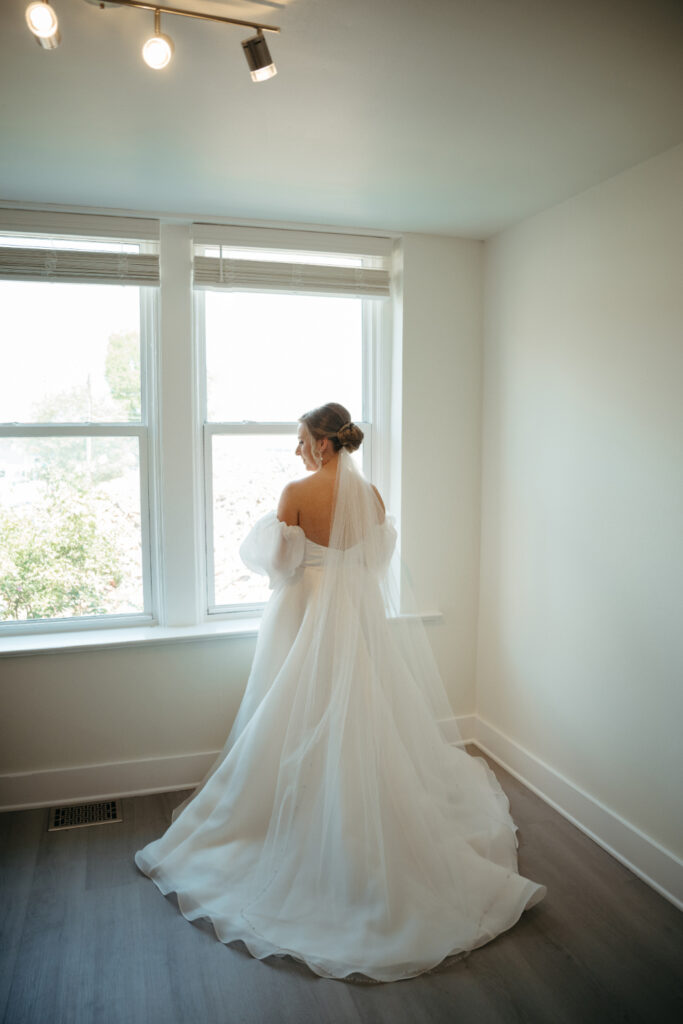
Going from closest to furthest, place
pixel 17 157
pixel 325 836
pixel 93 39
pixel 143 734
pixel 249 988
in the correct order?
1. pixel 93 39
2. pixel 249 988
3. pixel 325 836
4. pixel 17 157
5. pixel 143 734

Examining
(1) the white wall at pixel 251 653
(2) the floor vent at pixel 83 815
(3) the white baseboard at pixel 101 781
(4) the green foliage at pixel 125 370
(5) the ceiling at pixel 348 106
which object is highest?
(5) the ceiling at pixel 348 106

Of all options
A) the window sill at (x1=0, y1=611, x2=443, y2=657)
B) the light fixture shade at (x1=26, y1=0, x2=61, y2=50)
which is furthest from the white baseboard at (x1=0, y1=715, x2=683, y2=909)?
the light fixture shade at (x1=26, y1=0, x2=61, y2=50)

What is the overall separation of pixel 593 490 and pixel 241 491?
5.29ft

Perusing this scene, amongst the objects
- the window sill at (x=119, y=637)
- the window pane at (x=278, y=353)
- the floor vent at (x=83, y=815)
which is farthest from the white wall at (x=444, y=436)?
the floor vent at (x=83, y=815)

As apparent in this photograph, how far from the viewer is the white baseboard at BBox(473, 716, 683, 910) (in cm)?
231

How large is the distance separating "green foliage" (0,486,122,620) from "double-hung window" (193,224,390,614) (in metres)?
0.52

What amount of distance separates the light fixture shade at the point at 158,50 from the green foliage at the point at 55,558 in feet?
6.34

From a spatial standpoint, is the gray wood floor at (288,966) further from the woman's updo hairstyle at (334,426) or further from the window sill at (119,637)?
the woman's updo hairstyle at (334,426)

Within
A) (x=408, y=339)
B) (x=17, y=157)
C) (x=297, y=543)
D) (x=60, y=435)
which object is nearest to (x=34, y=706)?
(x=60, y=435)

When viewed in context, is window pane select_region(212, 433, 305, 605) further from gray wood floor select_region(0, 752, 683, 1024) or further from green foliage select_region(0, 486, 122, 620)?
gray wood floor select_region(0, 752, 683, 1024)

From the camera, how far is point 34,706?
2.90m

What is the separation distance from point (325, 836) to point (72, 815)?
1312 millimetres

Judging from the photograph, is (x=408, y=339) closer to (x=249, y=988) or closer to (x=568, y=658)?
(x=568, y=658)

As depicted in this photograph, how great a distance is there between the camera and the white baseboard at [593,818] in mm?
2307
